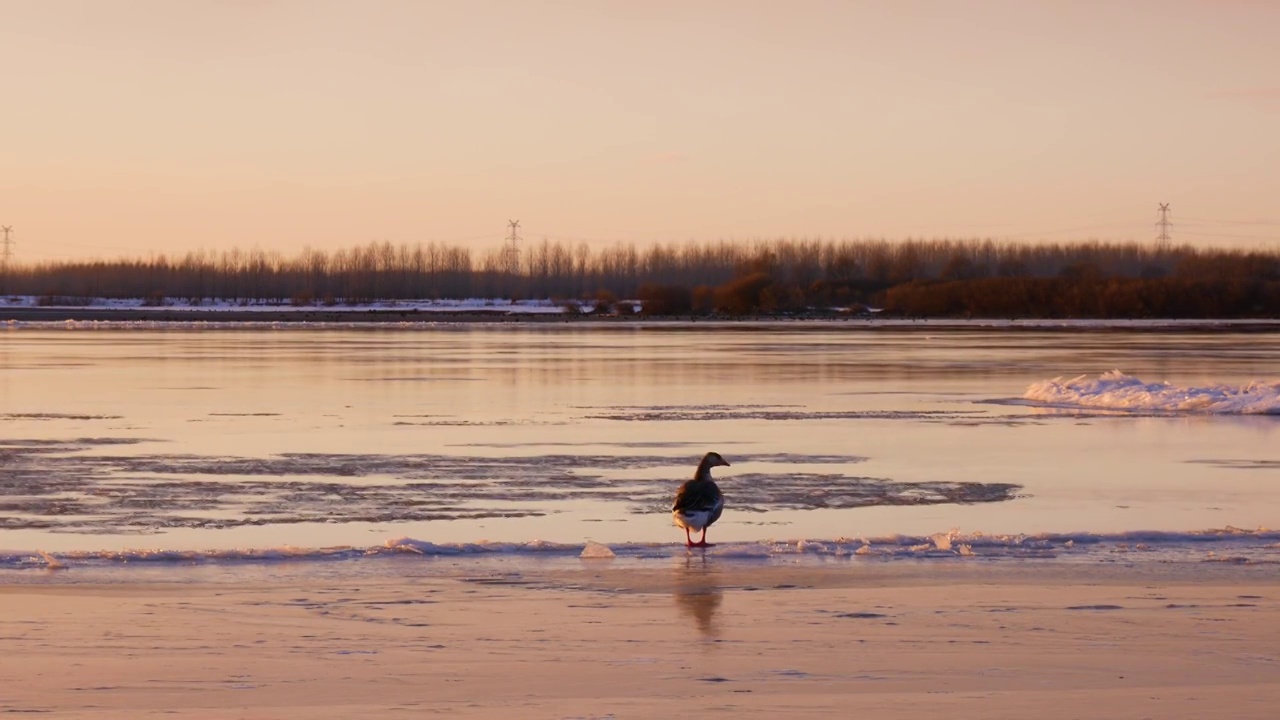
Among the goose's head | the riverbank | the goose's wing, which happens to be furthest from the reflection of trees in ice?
the riverbank

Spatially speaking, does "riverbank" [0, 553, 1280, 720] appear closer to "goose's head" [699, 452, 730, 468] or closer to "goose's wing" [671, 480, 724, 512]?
"goose's wing" [671, 480, 724, 512]

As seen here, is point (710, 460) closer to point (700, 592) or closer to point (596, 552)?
point (596, 552)

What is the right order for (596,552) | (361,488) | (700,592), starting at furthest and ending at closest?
1. (361,488)
2. (596,552)
3. (700,592)

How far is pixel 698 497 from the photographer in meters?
8.27

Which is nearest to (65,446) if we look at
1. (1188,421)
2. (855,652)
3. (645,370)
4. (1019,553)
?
(1019,553)

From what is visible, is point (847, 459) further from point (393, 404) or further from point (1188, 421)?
point (393, 404)

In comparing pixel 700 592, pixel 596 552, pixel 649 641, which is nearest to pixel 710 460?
pixel 596 552

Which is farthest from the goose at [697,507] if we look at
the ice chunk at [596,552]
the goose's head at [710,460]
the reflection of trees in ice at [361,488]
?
the reflection of trees in ice at [361,488]

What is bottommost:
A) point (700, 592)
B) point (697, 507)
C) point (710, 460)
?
point (700, 592)

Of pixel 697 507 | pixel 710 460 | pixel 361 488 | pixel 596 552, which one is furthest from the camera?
pixel 361 488

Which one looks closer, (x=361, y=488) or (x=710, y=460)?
(x=710, y=460)

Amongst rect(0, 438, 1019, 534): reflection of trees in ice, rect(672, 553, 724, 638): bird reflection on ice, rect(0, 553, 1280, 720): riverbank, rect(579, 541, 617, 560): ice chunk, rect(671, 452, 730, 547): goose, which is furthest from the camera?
rect(0, 438, 1019, 534): reflection of trees in ice

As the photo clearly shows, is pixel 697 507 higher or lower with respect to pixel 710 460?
lower

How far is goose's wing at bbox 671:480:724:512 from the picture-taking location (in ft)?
27.0
